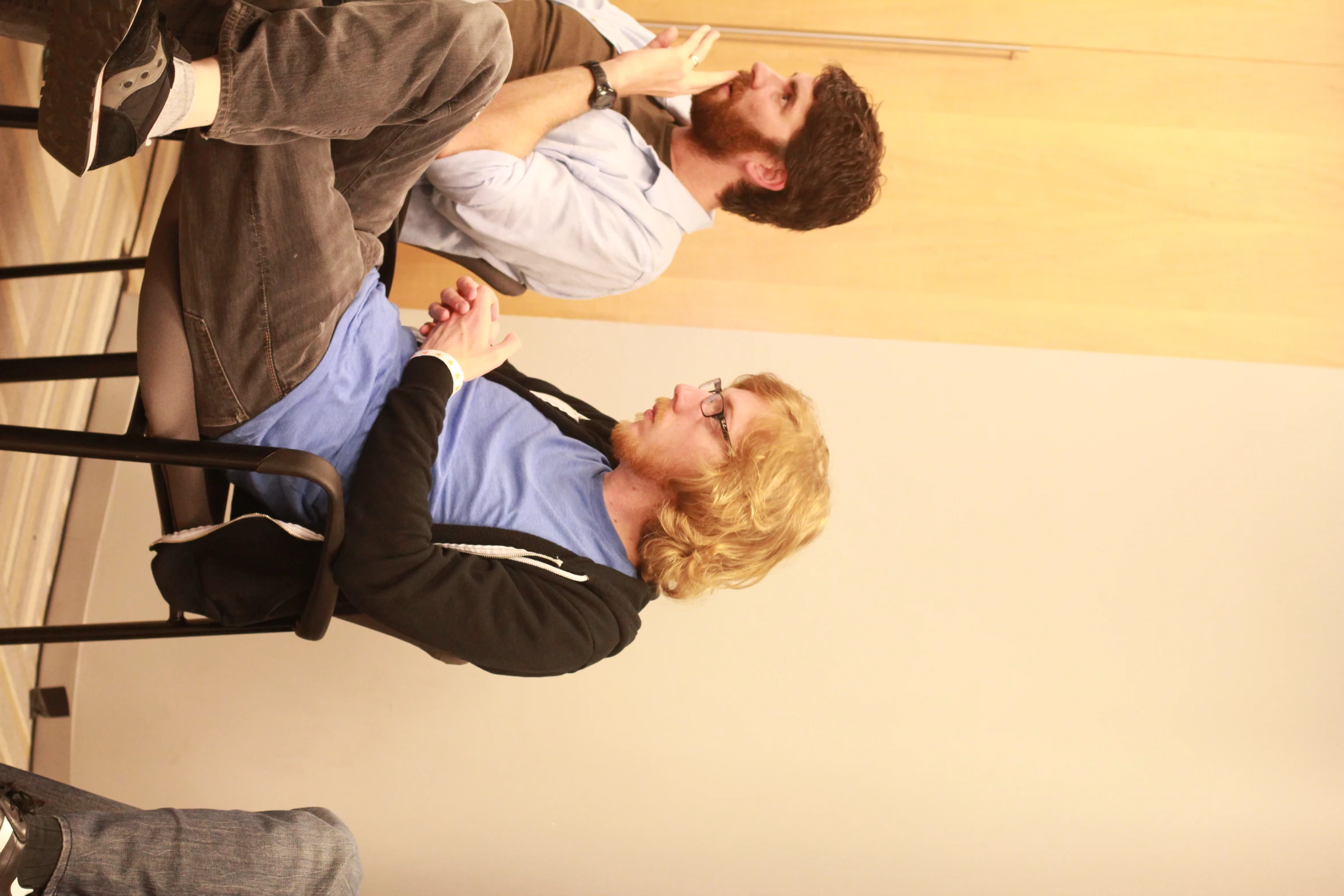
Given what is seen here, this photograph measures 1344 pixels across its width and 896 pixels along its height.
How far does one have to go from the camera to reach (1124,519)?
1.92 metres

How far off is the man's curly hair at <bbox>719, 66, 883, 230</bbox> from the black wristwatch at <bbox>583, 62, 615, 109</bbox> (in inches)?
12.8

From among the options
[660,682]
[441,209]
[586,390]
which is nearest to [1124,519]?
[660,682]

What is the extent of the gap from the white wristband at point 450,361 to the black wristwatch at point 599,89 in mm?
533

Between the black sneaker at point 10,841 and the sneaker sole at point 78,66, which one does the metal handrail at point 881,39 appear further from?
the black sneaker at point 10,841

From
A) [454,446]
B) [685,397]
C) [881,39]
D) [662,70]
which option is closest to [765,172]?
[662,70]

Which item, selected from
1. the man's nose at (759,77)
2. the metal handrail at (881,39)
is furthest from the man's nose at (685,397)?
the metal handrail at (881,39)

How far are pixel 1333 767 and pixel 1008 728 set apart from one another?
0.57m

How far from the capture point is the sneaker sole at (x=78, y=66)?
777 millimetres

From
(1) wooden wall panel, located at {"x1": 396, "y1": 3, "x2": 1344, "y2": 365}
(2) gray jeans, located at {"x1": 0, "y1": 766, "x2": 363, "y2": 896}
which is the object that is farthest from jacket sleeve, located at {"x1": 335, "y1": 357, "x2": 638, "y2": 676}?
(1) wooden wall panel, located at {"x1": 396, "y1": 3, "x2": 1344, "y2": 365}

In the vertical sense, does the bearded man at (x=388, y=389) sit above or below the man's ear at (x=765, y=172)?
below

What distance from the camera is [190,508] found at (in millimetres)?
1191

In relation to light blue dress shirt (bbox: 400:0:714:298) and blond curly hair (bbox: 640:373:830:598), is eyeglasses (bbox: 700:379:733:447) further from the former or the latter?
light blue dress shirt (bbox: 400:0:714:298)

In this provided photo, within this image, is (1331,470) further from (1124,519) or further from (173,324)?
(173,324)

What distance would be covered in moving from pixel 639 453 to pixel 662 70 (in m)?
0.65
